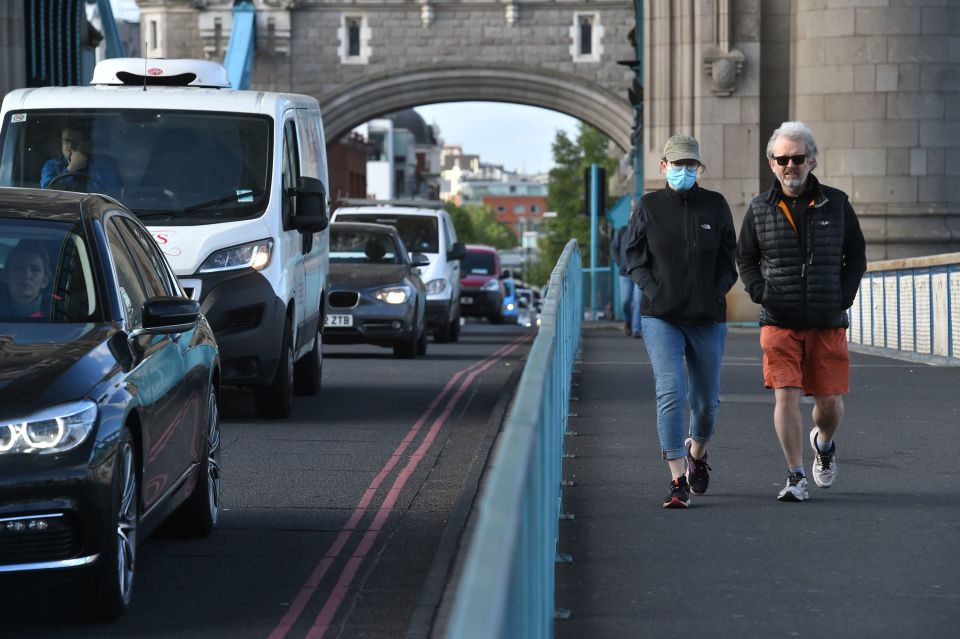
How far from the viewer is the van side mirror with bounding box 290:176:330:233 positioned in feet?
43.1

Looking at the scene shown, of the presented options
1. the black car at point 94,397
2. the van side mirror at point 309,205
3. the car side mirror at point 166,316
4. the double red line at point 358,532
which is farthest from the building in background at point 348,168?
the car side mirror at point 166,316

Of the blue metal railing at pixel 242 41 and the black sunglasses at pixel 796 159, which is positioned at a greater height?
the blue metal railing at pixel 242 41

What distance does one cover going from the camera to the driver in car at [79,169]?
503 inches

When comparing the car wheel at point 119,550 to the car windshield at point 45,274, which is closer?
the car wheel at point 119,550

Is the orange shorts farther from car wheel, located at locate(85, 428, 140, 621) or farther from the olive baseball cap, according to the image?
car wheel, located at locate(85, 428, 140, 621)

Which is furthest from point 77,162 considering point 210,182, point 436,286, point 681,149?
point 436,286

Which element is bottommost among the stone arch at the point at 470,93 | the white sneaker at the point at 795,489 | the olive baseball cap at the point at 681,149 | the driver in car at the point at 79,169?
the white sneaker at the point at 795,489

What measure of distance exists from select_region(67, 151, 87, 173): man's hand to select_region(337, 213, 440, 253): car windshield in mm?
13031

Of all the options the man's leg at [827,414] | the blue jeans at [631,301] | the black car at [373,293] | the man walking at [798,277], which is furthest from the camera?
the blue jeans at [631,301]

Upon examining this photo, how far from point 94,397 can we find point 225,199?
22.9 feet

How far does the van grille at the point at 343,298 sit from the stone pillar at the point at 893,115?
26.3 ft

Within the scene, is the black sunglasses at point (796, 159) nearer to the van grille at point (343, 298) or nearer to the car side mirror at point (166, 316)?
the car side mirror at point (166, 316)

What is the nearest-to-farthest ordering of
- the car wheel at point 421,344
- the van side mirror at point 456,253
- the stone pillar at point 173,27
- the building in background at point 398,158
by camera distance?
the car wheel at point 421,344 < the van side mirror at point 456,253 < the stone pillar at point 173,27 < the building in background at point 398,158

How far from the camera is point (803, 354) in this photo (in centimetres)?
855
